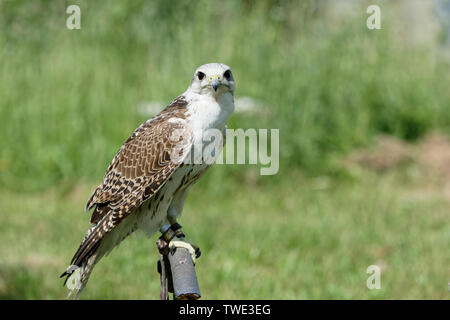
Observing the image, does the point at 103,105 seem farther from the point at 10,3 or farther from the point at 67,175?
the point at 10,3

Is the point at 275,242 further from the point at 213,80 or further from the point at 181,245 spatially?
the point at 213,80

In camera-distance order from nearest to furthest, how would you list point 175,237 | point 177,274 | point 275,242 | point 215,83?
point 177,274
point 215,83
point 175,237
point 275,242

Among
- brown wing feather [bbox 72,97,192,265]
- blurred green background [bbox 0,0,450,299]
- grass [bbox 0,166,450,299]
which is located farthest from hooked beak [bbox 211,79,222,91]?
blurred green background [bbox 0,0,450,299]

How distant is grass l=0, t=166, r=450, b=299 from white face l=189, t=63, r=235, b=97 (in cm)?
261

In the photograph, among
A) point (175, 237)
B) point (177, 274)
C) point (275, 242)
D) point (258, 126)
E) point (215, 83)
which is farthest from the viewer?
point (258, 126)

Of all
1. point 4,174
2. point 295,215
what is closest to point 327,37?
point 295,215

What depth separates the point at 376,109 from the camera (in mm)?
8898

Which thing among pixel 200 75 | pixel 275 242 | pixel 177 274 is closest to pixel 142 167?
pixel 200 75

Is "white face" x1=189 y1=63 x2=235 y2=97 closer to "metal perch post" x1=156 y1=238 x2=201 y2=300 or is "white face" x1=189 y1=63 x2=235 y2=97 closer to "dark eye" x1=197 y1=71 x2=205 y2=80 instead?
"dark eye" x1=197 y1=71 x2=205 y2=80

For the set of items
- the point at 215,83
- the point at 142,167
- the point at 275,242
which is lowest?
the point at 275,242

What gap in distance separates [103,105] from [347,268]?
4005 mm

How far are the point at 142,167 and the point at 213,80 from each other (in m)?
0.57

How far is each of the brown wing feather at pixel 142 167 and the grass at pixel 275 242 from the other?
225 centimetres

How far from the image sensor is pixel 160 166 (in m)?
3.07
